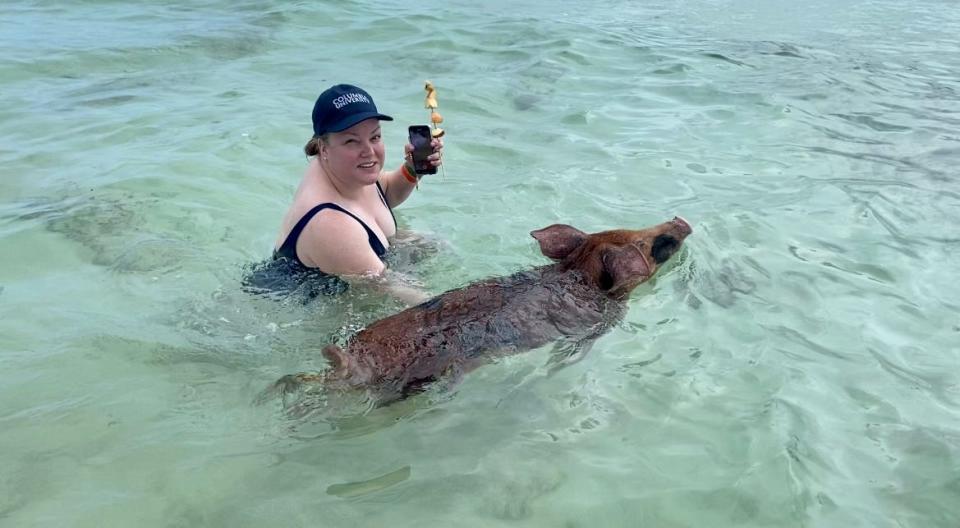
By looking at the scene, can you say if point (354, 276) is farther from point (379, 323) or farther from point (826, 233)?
point (826, 233)

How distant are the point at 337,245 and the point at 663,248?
85.9 inches

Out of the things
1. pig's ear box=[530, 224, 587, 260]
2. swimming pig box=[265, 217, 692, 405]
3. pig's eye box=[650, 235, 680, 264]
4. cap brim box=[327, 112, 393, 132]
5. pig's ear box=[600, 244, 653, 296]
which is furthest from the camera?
pig's eye box=[650, 235, 680, 264]

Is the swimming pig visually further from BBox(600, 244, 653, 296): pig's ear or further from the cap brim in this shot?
the cap brim

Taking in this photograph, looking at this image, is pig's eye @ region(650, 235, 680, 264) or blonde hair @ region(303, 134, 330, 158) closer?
blonde hair @ region(303, 134, 330, 158)

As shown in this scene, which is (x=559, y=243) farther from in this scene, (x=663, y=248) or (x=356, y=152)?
(x=356, y=152)

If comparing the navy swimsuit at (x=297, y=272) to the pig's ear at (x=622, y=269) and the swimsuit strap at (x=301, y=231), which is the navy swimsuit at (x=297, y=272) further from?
the pig's ear at (x=622, y=269)

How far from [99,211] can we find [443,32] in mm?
9440

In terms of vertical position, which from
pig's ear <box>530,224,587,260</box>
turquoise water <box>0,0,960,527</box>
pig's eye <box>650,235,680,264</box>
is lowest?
turquoise water <box>0,0,960,527</box>

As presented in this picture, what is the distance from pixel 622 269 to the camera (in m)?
4.57

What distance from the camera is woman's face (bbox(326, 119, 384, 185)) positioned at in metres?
4.90

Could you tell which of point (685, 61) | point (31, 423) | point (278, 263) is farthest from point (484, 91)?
point (31, 423)

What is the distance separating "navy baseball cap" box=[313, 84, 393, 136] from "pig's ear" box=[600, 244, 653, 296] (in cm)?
161

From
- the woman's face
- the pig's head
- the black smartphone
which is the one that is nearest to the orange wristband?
the black smartphone

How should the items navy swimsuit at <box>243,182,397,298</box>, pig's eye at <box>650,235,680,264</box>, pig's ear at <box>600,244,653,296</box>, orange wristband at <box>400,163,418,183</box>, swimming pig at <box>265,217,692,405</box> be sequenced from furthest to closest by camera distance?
orange wristband at <box>400,163,418,183</box>, pig's eye at <box>650,235,680,264</box>, navy swimsuit at <box>243,182,397,298</box>, pig's ear at <box>600,244,653,296</box>, swimming pig at <box>265,217,692,405</box>
